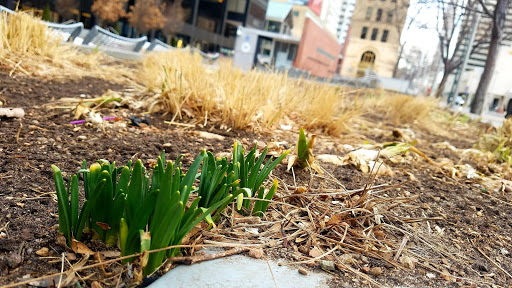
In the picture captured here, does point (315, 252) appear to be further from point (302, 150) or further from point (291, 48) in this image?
point (291, 48)

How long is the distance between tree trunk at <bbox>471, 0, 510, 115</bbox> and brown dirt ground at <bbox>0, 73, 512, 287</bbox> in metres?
10.9

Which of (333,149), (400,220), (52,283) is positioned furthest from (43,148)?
(333,149)

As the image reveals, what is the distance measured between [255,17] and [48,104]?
35.5 m

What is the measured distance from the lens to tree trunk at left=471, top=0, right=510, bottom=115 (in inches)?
454

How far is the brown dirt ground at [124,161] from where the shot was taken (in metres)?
1.15

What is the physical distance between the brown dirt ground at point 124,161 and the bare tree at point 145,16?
18674 millimetres

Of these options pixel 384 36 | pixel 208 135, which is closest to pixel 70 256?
pixel 208 135

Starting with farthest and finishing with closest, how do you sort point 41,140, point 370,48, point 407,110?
point 370,48 → point 407,110 → point 41,140

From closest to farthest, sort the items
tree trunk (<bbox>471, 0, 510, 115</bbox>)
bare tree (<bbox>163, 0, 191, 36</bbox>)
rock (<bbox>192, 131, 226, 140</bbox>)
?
rock (<bbox>192, 131, 226, 140</bbox>)
tree trunk (<bbox>471, 0, 510, 115</bbox>)
bare tree (<bbox>163, 0, 191, 36</bbox>)

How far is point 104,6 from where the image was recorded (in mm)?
16484

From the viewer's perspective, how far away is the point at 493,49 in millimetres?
12102

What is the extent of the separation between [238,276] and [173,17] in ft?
83.1

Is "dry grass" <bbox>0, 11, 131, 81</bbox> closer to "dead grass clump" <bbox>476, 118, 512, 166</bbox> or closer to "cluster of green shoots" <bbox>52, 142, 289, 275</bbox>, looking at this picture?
"cluster of green shoots" <bbox>52, 142, 289, 275</bbox>

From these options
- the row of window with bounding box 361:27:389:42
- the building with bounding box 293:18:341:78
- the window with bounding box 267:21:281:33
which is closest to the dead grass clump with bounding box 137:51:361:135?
the building with bounding box 293:18:341:78
